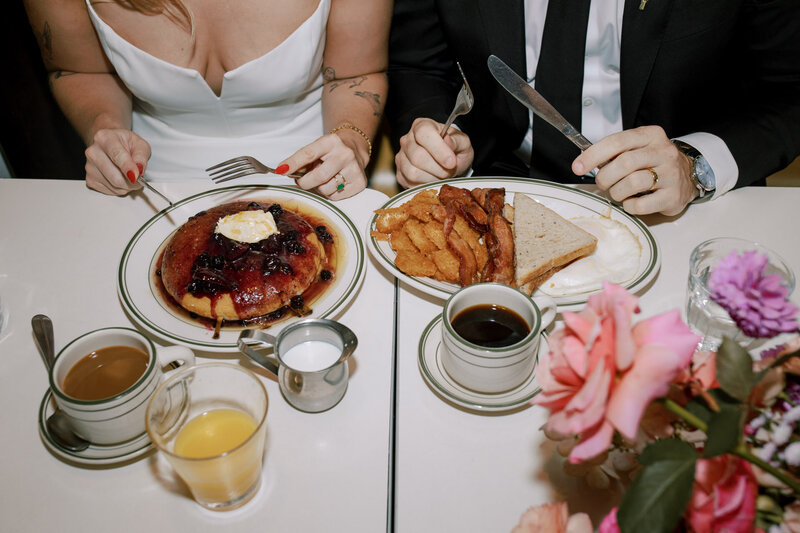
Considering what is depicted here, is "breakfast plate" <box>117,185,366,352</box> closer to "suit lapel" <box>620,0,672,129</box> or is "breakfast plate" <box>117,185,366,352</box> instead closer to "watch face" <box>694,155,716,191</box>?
"watch face" <box>694,155,716,191</box>

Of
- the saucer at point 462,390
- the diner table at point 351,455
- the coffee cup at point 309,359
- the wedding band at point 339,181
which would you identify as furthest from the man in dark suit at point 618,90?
the coffee cup at point 309,359

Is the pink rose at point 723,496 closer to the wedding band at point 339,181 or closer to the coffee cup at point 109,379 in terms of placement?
the coffee cup at point 109,379

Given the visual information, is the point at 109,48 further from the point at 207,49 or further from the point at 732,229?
the point at 732,229

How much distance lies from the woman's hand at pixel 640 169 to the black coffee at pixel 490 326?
1.95 feet

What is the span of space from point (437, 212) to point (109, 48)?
56.1 inches

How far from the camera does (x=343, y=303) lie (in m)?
1.27

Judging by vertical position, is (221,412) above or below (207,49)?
below

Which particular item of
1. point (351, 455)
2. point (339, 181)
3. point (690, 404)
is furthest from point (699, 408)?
point (339, 181)

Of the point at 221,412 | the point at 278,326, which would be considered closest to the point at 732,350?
the point at 221,412

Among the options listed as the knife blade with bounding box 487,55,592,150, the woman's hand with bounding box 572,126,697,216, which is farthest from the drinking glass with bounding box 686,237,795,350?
the knife blade with bounding box 487,55,592,150

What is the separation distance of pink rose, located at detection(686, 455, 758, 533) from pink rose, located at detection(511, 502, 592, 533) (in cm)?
12

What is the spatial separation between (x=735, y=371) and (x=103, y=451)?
101cm

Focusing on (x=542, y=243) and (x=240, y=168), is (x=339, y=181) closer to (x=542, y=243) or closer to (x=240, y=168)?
(x=240, y=168)

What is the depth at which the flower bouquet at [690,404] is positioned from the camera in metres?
0.53
